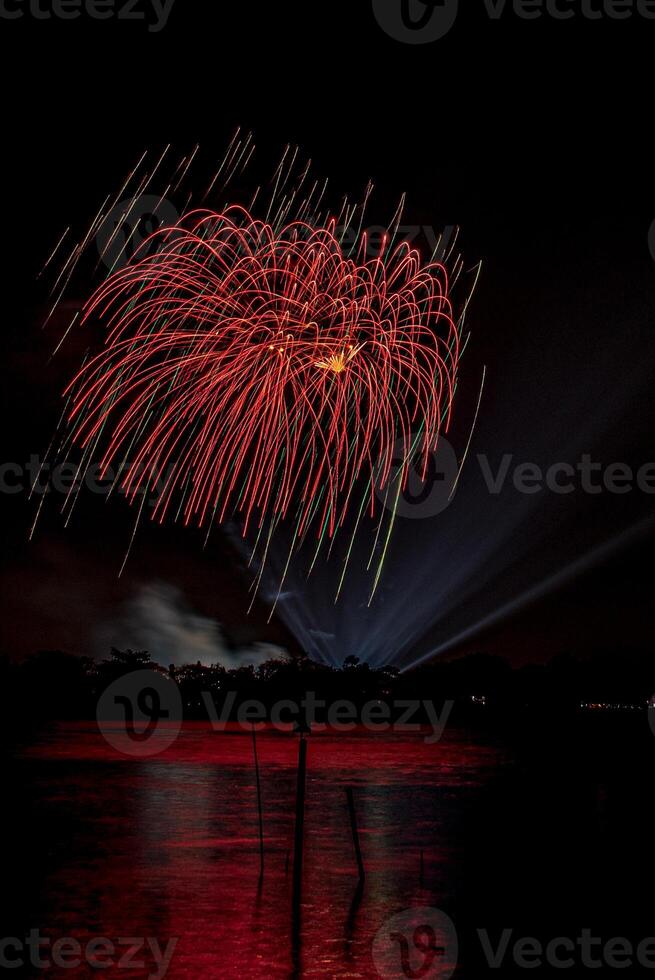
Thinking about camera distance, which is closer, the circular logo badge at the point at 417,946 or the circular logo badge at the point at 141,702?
the circular logo badge at the point at 417,946

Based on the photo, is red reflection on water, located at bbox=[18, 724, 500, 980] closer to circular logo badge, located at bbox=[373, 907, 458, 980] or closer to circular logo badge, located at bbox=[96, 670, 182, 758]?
circular logo badge, located at bbox=[373, 907, 458, 980]

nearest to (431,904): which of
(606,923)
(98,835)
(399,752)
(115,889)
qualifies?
(606,923)

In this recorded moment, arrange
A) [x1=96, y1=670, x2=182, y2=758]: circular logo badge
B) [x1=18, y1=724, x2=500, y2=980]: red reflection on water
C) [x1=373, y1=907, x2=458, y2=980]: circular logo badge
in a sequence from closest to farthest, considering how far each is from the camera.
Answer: [x1=373, y1=907, x2=458, y2=980]: circular logo badge → [x1=18, y1=724, x2=500, y2=980]: red reflection on water → [x1=96, y1=670, x2=182, y2=758]: circular logo badge

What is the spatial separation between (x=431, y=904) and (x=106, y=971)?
8.07 meters

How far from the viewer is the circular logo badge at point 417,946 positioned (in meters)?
16.5

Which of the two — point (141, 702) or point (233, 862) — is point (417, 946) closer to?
point (233, 862)

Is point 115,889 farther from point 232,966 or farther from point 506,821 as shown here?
point 506,821

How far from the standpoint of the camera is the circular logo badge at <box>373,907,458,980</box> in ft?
54.2

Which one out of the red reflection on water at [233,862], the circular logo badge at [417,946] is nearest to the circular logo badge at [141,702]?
the red reflection on water at [233,862]

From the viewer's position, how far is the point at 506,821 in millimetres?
37500

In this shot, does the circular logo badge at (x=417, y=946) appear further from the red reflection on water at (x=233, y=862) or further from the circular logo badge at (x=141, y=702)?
the circular logo badge at (x=141, y=702)

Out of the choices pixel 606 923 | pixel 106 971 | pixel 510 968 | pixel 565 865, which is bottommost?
pixel 106 971

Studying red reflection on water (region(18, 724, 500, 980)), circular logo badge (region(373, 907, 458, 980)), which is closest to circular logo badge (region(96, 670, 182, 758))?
red reflection on water (region(18, 724, 500, 980))

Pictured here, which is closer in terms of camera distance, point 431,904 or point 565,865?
point 431,904
